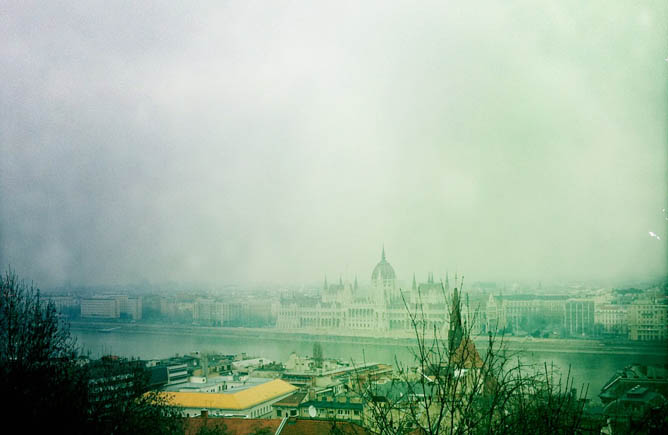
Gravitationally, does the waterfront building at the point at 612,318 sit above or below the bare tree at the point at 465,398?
below

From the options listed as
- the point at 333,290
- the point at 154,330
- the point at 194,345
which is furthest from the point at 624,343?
the point at 154,330

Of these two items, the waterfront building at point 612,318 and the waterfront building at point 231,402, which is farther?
the waterfront building at point 612,318

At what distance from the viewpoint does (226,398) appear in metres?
5.45

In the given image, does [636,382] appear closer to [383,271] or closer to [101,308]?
[383,271]

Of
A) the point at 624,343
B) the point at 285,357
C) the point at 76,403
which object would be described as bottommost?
the point at 285,357

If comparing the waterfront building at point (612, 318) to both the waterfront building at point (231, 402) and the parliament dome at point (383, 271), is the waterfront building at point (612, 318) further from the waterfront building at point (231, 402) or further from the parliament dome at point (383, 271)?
the waterfront building at point (231, 402)

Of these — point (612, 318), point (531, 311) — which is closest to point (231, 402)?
point (531, 311)

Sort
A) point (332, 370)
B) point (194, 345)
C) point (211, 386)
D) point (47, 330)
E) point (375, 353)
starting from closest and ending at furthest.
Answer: point (47, 330)
point (211, 386)
point (332, 370)
point (375, 353)
point (194, 345)

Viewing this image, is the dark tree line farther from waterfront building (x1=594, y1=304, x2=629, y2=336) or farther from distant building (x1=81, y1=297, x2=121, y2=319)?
waterfront building (x1=594, y1=304, x2=629, y2=336)

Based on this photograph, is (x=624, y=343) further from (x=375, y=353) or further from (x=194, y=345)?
(x=194, y=345)

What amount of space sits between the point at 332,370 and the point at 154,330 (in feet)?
11.8

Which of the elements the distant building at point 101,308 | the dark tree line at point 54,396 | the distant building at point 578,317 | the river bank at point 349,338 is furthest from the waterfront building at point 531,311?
the distant building at point 101,308

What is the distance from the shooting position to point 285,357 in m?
9.70

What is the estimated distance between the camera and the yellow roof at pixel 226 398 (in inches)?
205
